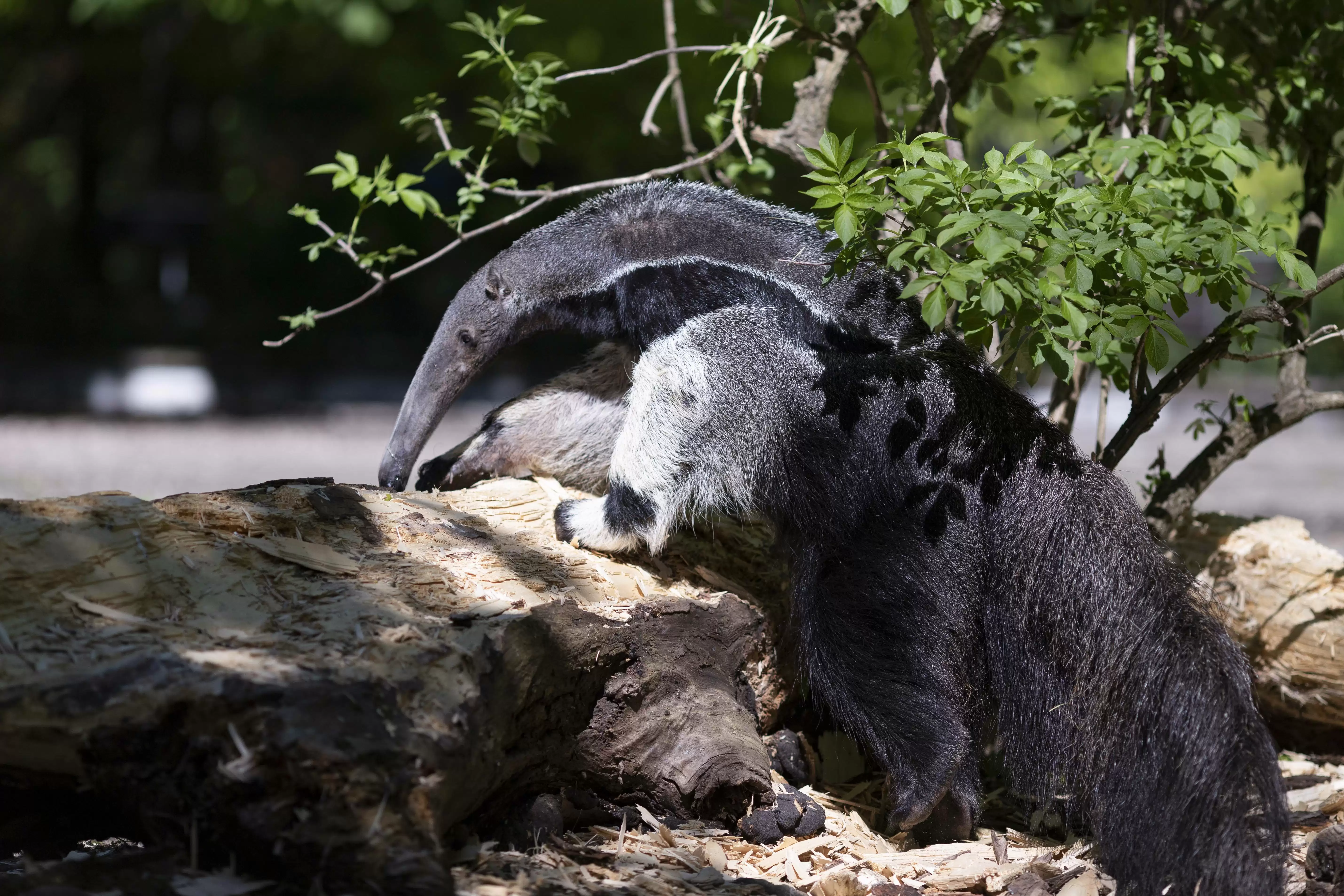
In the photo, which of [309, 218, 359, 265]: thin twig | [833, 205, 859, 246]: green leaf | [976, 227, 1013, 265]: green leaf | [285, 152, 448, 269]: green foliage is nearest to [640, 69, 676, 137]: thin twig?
[285, 152, 448, 269]: green foliage

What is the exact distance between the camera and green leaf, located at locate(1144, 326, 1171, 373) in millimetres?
3174

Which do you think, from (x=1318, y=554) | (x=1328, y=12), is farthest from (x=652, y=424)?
(x=1328, y=12)

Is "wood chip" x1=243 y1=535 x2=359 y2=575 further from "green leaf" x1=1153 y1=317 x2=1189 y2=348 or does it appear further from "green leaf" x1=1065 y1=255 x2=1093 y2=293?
"green leaf" x1=1153 y1=317 x2=1189 y2=348

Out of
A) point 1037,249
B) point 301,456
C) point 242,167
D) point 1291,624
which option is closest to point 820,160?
point 1037,249

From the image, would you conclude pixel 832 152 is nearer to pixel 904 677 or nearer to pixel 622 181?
pixel 622 181

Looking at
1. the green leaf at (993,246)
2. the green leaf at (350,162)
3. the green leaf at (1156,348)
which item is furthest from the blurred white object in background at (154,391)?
the green leaf at (1156,348)

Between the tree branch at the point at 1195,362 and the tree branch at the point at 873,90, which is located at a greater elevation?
the tree branch at the point at 873,90

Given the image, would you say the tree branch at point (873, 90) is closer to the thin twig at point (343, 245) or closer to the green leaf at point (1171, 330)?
the green leaf at point (1171, 330)

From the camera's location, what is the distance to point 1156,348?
318 cm

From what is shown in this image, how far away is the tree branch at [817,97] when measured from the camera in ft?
16.6

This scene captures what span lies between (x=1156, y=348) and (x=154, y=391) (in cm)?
1527

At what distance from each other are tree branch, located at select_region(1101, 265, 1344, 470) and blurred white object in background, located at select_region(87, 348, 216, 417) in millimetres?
13311

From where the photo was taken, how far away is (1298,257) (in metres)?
4.05

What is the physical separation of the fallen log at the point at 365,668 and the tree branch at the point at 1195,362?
1.41 meters
